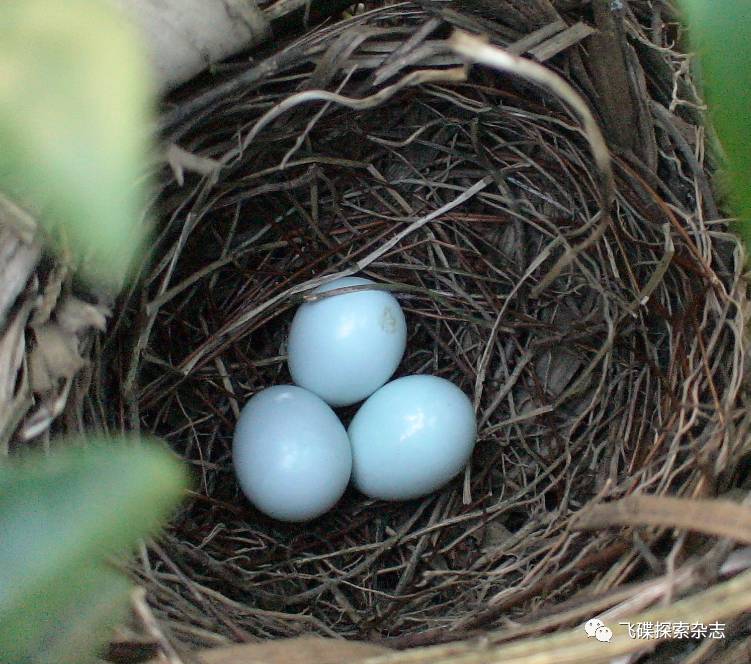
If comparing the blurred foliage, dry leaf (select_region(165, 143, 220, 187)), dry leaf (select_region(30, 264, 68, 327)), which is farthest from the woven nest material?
the blurred foliage

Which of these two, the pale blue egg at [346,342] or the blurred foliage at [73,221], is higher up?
the blurred foliage at [73,221]

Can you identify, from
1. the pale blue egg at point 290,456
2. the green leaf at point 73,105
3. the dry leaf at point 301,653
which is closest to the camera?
the green leaf at point 73,105

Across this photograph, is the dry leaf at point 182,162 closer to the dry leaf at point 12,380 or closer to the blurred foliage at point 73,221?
the dry leaf at point 12,380

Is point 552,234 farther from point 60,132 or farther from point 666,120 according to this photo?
point 60,132

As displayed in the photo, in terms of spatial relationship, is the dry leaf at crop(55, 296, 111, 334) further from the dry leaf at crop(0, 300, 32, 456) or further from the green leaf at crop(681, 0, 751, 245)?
the green leaf at crop(681, 0, 751, 245)

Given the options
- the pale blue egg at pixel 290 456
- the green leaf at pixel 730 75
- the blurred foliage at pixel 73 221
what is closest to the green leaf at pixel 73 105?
the blurred foliage at pixel 73 221

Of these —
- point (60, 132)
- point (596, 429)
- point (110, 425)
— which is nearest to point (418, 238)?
point (596, 429)
